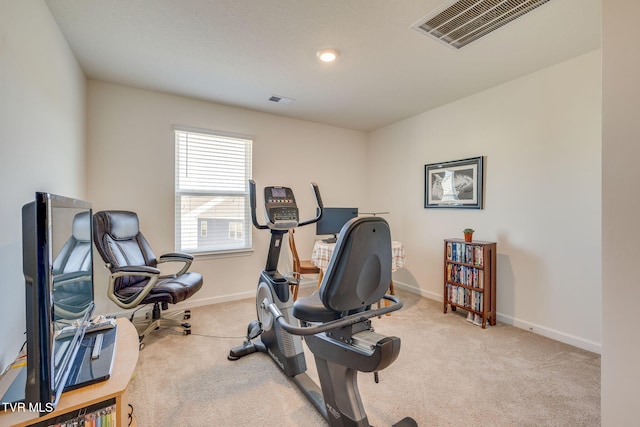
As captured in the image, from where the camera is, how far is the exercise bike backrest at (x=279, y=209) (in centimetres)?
205

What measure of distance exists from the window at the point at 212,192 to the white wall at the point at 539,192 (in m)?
2.44

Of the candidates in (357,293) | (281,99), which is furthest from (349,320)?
(281,99)

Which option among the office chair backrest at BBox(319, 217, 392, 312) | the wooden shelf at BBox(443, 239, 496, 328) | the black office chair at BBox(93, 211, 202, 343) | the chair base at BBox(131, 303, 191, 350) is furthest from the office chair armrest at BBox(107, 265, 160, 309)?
the wooden shelf at BBox(443, 239, 496, 328)

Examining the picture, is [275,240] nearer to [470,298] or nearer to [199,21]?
[199,21]

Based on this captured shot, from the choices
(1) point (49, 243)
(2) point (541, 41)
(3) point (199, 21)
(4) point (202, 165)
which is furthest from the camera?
(4) point (202, 165)

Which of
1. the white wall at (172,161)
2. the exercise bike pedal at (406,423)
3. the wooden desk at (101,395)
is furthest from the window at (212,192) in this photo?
the exercise bike pedal at (406,423)

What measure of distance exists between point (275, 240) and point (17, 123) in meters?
1.50

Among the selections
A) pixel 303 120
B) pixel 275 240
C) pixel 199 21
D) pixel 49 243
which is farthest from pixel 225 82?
pixel 49 243

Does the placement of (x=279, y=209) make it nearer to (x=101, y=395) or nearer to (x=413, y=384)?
(x=101, y=395)

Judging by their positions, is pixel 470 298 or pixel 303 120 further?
→ pixel 303 120

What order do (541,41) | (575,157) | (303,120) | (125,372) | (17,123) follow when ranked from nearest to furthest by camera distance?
1. (125,372)
2. (17,123)
3. (541,41)
4. (575,157)
5. (303,120)

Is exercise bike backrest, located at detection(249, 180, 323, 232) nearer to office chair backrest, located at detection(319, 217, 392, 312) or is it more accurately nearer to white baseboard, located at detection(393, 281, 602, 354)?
office chair backrest, located at detection(319, 217, 392, 312)

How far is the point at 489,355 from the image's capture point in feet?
7.43

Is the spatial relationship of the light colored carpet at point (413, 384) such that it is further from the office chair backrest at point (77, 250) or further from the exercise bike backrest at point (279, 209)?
the exercise bike backrest at point (279, 209)
